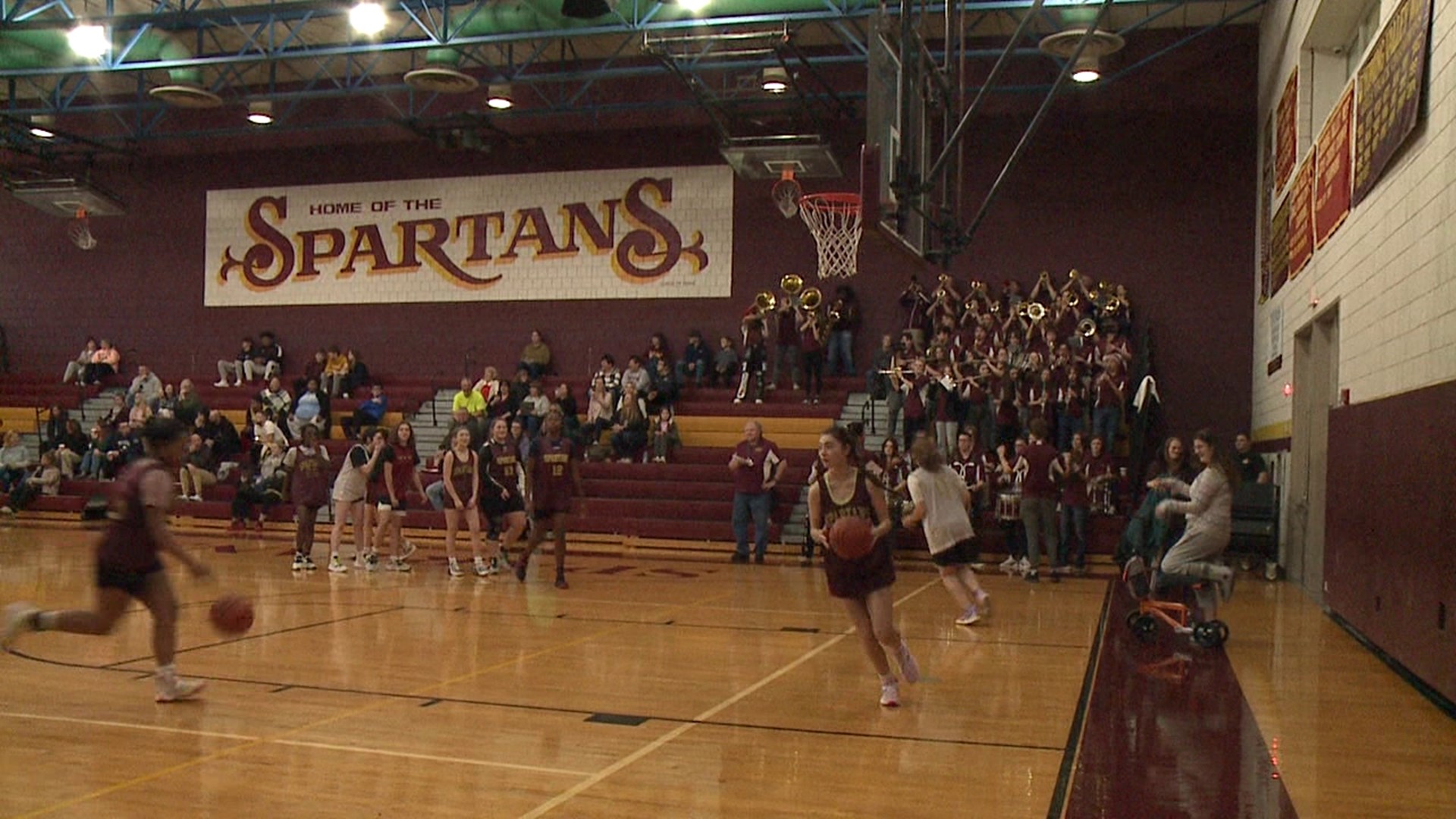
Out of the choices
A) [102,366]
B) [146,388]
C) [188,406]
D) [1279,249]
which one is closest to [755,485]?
[1279,249]

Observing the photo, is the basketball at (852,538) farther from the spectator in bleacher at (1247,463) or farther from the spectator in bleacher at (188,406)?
the spectator in bleacher at (188,406)

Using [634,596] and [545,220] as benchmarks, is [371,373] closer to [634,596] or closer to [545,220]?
[545,220]

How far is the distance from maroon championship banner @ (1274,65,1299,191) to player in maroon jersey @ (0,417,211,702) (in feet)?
43.4

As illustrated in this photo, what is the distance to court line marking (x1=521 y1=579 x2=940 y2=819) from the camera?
17.4ft

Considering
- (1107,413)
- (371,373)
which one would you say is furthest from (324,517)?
(1107,413)

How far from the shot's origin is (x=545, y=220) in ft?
83.9

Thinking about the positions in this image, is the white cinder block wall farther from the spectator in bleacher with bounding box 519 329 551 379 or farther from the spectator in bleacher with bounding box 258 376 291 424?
the spectator in bleacher with bounding box 258 376 291 424

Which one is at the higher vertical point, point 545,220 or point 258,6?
point 258,6

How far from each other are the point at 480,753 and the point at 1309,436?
11.5m

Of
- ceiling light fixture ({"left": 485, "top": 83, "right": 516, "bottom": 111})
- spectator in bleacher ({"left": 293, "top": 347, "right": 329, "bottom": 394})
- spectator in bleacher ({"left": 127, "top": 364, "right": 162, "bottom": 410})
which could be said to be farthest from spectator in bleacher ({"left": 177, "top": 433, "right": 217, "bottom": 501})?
ceiling light fixture ({"left": 485, "top": 83, "right": 516, "bottom": 111})

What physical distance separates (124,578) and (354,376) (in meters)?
18.8

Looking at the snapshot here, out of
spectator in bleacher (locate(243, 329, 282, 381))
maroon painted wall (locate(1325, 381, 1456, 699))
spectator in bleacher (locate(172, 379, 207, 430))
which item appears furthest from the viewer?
spectator in bleacher (locate(243, 329, 282, 381))

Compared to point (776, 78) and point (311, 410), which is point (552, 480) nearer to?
point (776, 78)

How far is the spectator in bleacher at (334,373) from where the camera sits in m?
25.1
